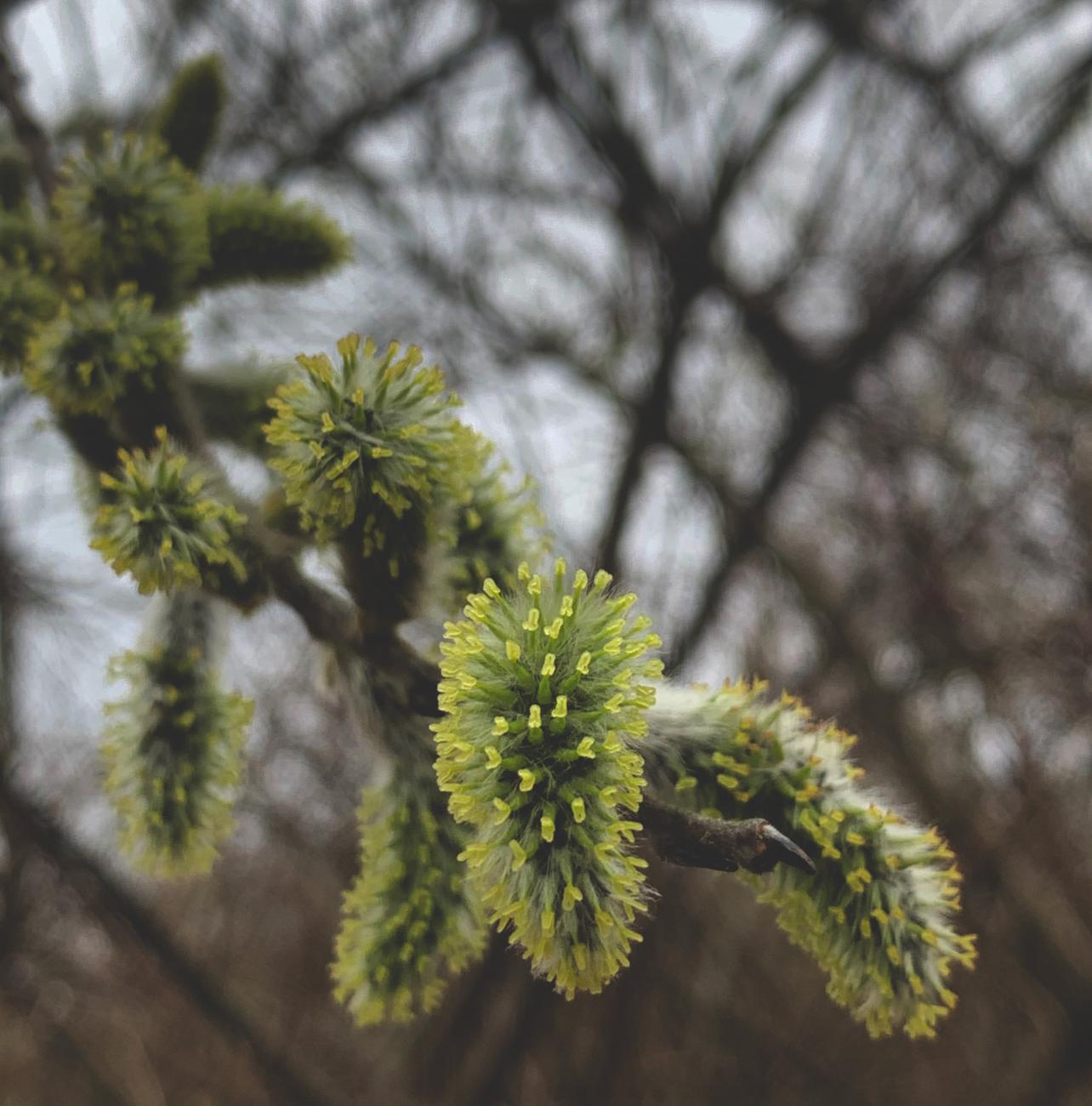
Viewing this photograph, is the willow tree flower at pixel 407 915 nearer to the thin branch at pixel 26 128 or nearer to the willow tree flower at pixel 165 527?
the willow tree flower at pixel 165 527

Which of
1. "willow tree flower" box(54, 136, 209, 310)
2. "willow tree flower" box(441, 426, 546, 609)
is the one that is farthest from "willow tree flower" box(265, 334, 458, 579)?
"willow tree flower" box(54, 136, 209, 310)

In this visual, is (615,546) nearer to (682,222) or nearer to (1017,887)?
(682,222)

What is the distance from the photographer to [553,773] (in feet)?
2.81

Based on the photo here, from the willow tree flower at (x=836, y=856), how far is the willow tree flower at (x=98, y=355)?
875 millimetres

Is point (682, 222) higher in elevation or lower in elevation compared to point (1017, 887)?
higher

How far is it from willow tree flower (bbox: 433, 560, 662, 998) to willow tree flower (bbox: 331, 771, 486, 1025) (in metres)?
0.35

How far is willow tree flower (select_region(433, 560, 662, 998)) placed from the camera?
0.85 m

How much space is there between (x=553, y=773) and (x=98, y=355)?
3.05 feet

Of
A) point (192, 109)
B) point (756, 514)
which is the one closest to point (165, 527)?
point (192, 109)

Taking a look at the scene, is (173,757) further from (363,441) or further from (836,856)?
(836,856)

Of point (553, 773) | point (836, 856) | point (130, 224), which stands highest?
point (130, 224)

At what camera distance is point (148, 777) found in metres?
1.30

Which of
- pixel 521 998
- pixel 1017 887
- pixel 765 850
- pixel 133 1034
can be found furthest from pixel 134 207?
pixel 133 1034

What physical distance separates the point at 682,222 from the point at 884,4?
1.17m
